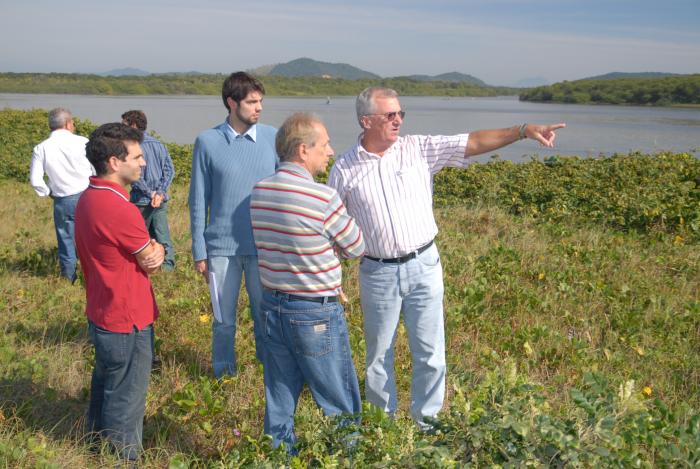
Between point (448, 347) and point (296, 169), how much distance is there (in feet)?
8.36

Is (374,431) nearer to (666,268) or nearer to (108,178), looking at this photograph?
(108,178)

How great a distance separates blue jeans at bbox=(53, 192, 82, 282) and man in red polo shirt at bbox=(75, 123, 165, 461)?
3718mm

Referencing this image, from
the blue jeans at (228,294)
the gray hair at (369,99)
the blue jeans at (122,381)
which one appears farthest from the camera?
the blue jeans at (228,294)

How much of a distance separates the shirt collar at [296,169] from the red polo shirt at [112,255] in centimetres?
73

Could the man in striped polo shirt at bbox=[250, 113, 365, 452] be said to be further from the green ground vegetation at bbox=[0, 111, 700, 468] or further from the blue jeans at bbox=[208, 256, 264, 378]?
the blue jeans at bbox=[208, 256, 264, 378]

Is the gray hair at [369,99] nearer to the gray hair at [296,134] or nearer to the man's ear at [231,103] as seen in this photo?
the gray hair at [296,134]

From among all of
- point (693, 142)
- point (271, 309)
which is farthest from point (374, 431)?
point (693, 142)

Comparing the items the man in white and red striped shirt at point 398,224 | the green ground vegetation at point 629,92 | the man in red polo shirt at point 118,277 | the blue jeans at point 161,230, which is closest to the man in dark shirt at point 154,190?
the blue jeans at point 161,230

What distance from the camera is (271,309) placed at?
113 inches

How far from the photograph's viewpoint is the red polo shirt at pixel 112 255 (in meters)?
2.86

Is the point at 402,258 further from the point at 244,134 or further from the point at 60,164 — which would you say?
the point at 60,164

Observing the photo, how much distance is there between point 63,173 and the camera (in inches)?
251

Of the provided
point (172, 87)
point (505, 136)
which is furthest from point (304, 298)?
point (172, 87)

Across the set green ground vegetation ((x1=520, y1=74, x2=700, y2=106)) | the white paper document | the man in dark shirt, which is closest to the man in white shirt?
the man in dark shirt
